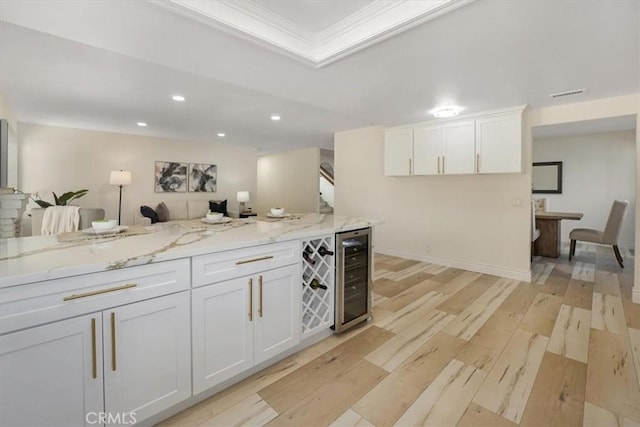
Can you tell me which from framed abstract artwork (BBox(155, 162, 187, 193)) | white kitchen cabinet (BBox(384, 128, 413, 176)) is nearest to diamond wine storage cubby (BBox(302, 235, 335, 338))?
white kitchen cabinet (BBox(384, 128, 413, 176))

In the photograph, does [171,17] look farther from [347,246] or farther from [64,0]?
[347,246]

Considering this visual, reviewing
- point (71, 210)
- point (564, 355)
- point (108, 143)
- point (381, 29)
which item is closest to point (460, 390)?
point (564, 355)

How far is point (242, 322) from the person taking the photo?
170 centimetres

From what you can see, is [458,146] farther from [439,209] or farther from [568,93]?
[568,93]

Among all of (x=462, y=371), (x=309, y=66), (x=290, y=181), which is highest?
(x=309, y=66)

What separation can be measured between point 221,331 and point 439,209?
154 inches

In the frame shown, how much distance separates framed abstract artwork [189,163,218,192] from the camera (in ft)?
22.4

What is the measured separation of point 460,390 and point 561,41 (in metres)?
2.49

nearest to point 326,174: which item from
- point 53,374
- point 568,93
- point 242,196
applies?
point 242,196

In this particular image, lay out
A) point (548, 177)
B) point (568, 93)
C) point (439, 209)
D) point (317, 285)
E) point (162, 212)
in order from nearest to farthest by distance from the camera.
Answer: point (317, 285) → point (568, 93) → point (439, 209) → point (162, 212) → point (548, 177)

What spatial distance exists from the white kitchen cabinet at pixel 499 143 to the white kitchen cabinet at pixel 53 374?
4144 millimetres

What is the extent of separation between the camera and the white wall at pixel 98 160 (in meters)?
5.27

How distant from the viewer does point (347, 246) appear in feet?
7.76

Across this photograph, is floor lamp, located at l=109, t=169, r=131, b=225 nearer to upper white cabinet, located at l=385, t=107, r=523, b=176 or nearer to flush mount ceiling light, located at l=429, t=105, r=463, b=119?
upper white cabinet, located at l=385, t=107, r=523, b=176
